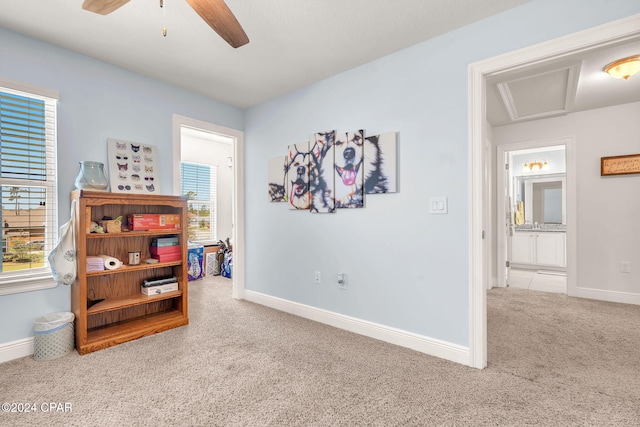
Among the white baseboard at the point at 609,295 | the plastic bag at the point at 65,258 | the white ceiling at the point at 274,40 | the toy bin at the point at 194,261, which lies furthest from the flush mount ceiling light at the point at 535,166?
the plastic bag at the point at 65,258

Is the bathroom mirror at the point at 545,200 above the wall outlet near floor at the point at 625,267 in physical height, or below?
above

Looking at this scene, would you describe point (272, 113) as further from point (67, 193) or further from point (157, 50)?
point (67, 193)

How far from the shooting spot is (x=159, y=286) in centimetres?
295

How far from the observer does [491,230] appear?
473 centimetres

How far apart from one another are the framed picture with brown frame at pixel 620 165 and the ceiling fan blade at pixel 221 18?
4.64 metres

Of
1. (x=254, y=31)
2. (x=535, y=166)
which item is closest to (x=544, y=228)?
(x=535, y=166)

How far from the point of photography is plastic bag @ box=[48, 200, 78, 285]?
232cm

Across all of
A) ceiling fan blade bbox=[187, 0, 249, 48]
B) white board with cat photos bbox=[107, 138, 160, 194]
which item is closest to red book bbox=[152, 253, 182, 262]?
white board with cat photos bbox=[107, 138, 160, 194]

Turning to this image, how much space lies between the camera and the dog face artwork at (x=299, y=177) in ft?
10.6

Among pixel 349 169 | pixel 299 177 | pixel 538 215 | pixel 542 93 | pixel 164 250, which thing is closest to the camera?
pixel 349 169

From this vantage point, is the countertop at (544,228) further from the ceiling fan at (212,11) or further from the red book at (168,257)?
the ceiling fan at (212,11)

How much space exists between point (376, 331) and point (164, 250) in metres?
2.16

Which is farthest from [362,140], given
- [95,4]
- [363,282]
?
[95,4]

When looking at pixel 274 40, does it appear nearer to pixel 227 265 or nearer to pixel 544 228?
pixel 227 265
